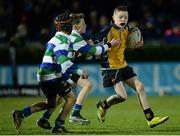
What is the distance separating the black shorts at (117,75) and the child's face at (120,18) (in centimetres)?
90

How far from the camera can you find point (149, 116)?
13.2 meters

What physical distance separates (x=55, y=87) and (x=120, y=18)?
6.76ft

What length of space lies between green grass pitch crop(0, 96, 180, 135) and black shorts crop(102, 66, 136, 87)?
87cm

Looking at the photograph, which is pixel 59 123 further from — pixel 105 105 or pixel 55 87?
pixel 105 105

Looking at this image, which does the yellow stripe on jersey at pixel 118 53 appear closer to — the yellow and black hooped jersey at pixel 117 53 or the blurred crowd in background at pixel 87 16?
the yellow and black hooped jersey at pixel 117 53

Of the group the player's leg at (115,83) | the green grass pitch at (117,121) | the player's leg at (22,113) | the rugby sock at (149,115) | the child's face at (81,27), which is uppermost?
the child's face at (81,27)

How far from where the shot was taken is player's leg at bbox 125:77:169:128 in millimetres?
13011

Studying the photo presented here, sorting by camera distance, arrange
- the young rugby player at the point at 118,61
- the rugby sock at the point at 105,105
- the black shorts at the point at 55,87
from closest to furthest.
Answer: the black shorts at the point at 55,87 < the young rugby player at the point at 118,61 < the rugby sock at the point at 105,105

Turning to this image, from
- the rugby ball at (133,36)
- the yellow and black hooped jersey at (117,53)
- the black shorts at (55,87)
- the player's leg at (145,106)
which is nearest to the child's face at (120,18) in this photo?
the yellow and black hooped jersey at (117,53)

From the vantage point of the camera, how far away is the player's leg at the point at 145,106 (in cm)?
1301

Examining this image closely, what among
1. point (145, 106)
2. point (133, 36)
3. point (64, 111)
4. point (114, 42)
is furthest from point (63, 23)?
point (145, 106)

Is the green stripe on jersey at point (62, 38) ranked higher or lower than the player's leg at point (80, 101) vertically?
higher

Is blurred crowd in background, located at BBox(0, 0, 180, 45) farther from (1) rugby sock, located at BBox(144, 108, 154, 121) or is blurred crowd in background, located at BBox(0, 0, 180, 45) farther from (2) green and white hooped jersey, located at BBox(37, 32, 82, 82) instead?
(2) green and white hooped jersey, located at BBox(37, 32, 82, 82)

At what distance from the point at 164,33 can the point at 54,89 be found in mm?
14051
